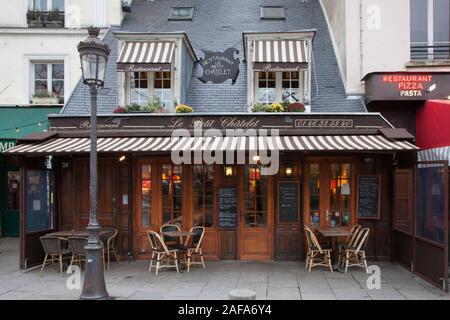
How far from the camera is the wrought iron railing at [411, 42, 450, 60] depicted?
11.7 meters

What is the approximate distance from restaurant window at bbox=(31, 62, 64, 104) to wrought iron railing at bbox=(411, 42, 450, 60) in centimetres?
1036

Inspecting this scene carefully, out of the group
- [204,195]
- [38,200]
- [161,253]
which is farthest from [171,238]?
[38,200]

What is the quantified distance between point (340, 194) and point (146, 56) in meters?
5.93

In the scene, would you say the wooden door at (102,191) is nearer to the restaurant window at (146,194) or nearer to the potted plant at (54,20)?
the restaurant window at (146,194)

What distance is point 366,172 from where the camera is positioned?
431 inches

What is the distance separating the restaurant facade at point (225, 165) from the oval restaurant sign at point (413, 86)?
652 millimetres

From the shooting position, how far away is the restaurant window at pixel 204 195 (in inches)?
436

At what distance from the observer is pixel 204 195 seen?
36.3ft

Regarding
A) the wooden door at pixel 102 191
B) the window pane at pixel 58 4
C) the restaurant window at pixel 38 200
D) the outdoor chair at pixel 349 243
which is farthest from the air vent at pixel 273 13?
the restaurant window at pixel 38 200

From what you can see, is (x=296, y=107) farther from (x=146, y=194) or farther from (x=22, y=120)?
(x=22, y=120)

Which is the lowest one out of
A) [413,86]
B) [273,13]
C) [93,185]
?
[93,185]

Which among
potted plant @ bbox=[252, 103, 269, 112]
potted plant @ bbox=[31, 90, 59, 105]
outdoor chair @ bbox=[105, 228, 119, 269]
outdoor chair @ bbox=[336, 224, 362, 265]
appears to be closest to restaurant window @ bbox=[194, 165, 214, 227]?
potted plant @ bbox=[252, 103, 269, 112]

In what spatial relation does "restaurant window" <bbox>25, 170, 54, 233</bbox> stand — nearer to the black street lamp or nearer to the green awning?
the green awning
